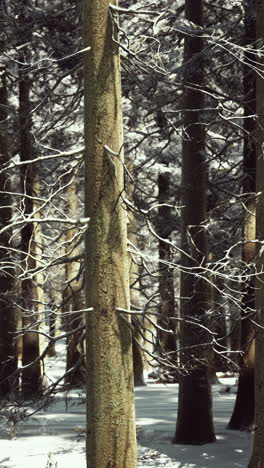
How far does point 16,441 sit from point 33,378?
5.90m

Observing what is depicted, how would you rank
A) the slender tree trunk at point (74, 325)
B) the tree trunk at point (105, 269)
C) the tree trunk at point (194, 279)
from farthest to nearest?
the tree trunk at point (194, 279), the slender tree trunk at point (74, 325), the tree trunk at point (105, 269)

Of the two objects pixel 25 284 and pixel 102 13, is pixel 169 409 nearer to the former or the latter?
pixel 25 284

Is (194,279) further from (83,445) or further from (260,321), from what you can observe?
(83,445)

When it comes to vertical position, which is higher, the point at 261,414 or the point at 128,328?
the point at 128,328

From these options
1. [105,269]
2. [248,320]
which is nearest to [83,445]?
[248,320]

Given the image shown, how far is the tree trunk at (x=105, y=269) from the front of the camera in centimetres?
822

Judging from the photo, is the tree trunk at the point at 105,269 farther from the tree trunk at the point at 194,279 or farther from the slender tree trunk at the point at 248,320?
the slender tree trunk at the point at 248,320

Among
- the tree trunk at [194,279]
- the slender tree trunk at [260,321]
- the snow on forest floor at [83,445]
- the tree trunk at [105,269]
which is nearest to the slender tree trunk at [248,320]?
the snow on forest floor at [83,445]

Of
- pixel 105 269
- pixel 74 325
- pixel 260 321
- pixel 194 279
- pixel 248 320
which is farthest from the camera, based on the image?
pixel 74 325

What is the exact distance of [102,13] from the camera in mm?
8430

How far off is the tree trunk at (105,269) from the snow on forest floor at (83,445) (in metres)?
2.73

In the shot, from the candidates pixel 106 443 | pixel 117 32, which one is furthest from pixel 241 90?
pixel 106 443

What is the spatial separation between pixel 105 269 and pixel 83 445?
691 cm

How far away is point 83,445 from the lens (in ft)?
46.9
